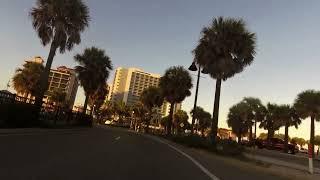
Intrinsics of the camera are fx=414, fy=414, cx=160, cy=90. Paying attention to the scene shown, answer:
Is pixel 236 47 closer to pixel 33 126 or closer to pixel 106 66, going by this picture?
pixel 33 126

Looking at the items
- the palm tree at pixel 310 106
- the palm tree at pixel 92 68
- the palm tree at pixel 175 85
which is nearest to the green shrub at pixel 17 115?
the palm tree at pixel 92 68

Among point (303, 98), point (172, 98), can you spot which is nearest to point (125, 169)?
point (172, 98)

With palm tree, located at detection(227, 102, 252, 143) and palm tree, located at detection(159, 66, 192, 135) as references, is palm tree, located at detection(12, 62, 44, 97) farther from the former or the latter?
palm tree, located at detection(227, 102, 252, 143)

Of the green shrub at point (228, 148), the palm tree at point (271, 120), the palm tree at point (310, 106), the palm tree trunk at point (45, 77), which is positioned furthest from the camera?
the palm tree at point (271, 120)

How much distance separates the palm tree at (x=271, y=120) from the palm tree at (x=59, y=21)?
52.3 m

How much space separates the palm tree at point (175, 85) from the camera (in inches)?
2345

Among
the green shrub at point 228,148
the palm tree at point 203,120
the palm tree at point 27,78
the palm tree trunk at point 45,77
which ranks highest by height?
the palm tree at point 203,120

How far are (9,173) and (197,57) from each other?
3164cm

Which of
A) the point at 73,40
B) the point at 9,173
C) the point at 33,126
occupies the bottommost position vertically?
the point at 9,173

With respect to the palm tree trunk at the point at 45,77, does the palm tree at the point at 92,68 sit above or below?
above

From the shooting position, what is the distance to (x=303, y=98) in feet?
197

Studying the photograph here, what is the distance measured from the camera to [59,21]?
34.6 meters

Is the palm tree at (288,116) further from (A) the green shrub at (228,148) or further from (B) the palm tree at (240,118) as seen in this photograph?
(A) the green shrub at (228,148)

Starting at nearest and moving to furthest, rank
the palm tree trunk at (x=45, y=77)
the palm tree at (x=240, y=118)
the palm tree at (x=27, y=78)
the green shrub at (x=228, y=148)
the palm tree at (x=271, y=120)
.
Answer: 1. the green shrub at (x=228, y=148)
2. the palm tree trunk at (x=45, y=77)
3. the palm tree at (x=27, y=78)
4. the palm tree at (x=271, y=120)
5. the palm tree at (x=240, y=118)
